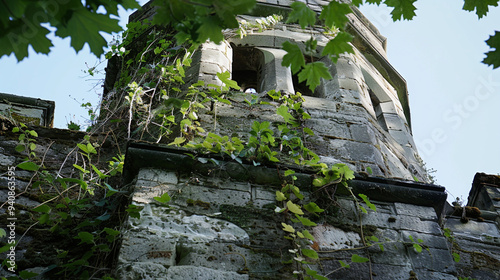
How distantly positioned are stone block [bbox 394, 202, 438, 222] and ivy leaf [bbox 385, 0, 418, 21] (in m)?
1.30

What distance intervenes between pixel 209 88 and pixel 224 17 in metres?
2.45

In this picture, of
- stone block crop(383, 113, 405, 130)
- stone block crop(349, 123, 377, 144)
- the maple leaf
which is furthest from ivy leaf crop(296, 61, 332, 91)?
stone block crop(383, 113, 405, 130)

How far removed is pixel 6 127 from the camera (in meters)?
4.35

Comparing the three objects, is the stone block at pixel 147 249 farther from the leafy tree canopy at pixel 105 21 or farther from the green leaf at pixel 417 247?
the green leaf at pixel 417 247

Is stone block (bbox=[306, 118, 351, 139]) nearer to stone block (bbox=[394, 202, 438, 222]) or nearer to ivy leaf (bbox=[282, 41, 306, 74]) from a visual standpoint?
stone block (bbox=[394, 202, 438, 222])

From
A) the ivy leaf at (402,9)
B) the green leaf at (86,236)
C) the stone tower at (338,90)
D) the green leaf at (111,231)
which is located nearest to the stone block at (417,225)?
the stone tower at (338,90)

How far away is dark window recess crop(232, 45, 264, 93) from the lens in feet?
19.3

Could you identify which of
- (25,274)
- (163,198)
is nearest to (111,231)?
(163,198)

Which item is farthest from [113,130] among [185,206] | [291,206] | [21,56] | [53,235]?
[21,56]

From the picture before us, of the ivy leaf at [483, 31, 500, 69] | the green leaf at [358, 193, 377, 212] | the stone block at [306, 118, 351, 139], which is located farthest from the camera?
the stone block at [306, 118, 351, 139]

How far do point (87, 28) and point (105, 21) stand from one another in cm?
7

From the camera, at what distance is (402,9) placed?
277 cm

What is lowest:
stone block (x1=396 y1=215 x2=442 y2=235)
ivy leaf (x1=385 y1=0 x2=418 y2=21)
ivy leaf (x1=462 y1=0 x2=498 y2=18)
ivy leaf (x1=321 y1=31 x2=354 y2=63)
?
stone block (x1=396 y1=215 x2=442 y2=235)

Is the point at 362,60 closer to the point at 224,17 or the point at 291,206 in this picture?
the point at 291,206
